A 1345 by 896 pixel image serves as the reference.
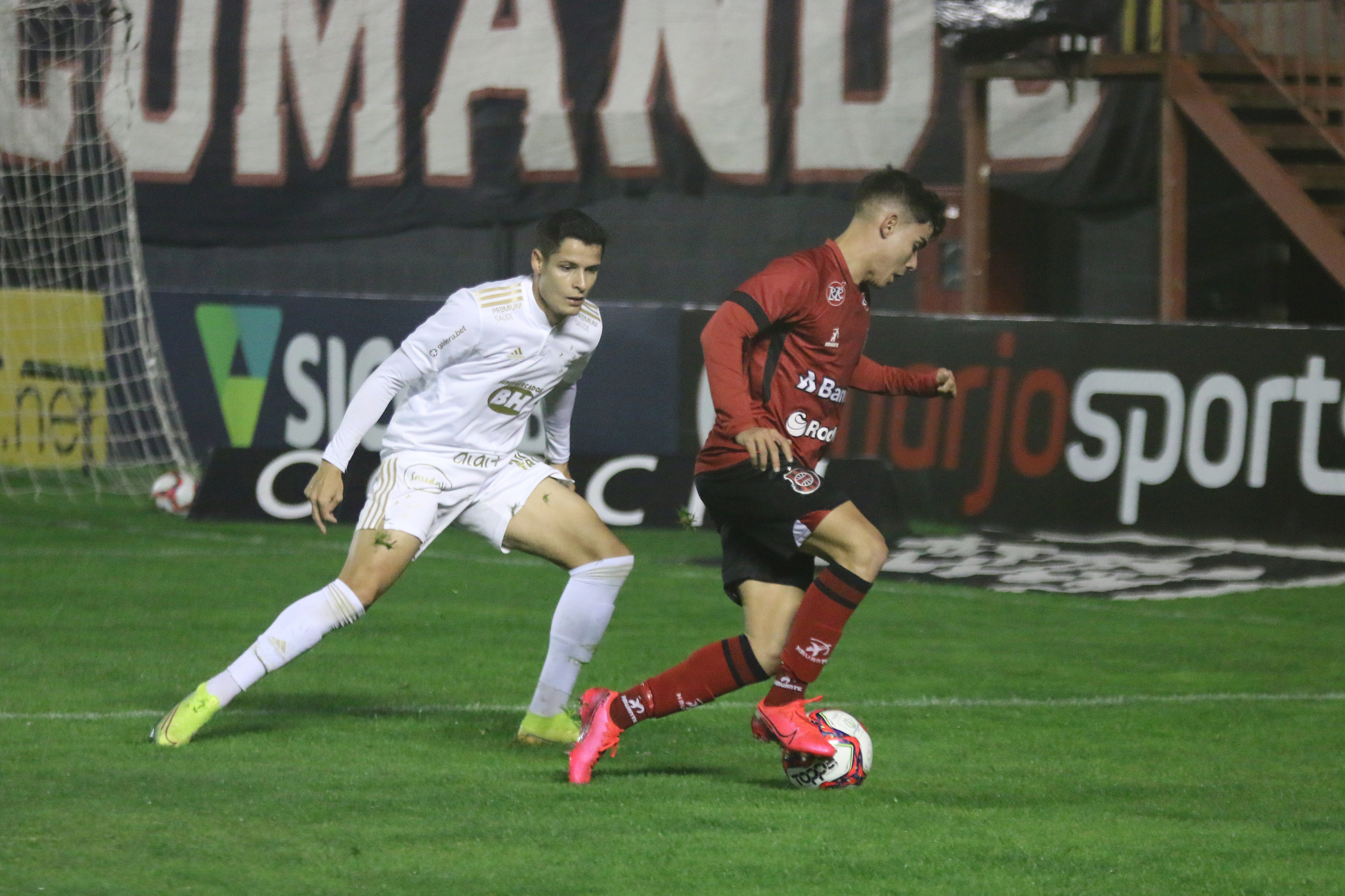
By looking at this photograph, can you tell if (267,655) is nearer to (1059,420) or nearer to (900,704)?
(900,704)

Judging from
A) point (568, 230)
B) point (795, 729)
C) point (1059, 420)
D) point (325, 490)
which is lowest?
point (1059, 420)

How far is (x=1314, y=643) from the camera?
8.31m

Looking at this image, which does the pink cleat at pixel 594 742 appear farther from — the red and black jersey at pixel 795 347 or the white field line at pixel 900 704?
the white field line at pixel 900 704

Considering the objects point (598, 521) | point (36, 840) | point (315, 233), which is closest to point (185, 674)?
point (598, 521)

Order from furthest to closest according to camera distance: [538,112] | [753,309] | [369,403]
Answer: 1. [538,112]
2. [369,403]
3. [753,309]

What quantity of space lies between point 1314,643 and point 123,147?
9528 mm

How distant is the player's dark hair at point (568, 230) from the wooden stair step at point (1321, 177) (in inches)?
324

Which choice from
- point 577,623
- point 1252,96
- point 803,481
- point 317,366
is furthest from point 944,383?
Answer: point 317,366

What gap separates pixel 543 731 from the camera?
594cm

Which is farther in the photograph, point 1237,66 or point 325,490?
point 1237,66

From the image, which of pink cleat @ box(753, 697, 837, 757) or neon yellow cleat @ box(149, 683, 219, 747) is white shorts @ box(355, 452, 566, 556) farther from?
pink cleat @ box(753, 697, 837, 757)

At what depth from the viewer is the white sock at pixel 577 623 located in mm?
5910

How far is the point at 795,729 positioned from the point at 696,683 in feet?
1.05

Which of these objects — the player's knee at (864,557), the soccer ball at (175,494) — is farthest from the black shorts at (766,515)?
the soccer ball at (175,494)
